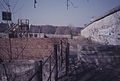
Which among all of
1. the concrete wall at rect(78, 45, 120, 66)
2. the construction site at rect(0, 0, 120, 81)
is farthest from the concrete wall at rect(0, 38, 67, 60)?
the concrete wall at rect(78, 45, 120, 66)

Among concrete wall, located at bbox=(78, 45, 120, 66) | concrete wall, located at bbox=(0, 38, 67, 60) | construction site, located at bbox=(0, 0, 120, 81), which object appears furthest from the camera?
concrete wall, located at bbox=(0, 38, 67, 60)

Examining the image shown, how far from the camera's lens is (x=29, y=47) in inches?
538

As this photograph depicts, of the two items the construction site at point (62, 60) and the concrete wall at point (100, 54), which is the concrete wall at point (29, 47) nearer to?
the construction site at point (62, 60)

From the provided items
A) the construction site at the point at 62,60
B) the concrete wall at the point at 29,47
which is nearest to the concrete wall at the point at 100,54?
the construction site at the point at 62,60

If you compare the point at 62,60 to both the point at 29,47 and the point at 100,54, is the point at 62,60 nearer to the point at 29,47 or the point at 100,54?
the point at 100,54

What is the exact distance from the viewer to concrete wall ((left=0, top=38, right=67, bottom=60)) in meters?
13.5

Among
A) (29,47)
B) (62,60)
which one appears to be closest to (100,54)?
(62,60)

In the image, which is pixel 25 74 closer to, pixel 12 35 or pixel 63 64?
pixel 63 64

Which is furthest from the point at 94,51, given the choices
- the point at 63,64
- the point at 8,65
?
the point at 8,65

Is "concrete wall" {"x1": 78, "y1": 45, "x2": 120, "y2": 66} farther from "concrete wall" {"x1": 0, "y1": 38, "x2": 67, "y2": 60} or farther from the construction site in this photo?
"concrete wall" {"x1": 0, "y1": 38, "x2": 67, "y2": 60}

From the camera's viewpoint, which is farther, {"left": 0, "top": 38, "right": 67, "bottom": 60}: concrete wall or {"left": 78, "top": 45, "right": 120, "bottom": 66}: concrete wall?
{"left": 0, "top": 38, "right": 67, "bottom": 60}: concrete wall

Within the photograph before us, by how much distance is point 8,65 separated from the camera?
560 centimetres

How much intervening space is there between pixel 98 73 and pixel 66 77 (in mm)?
2006

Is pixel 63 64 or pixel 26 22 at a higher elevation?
pixel 26 22
